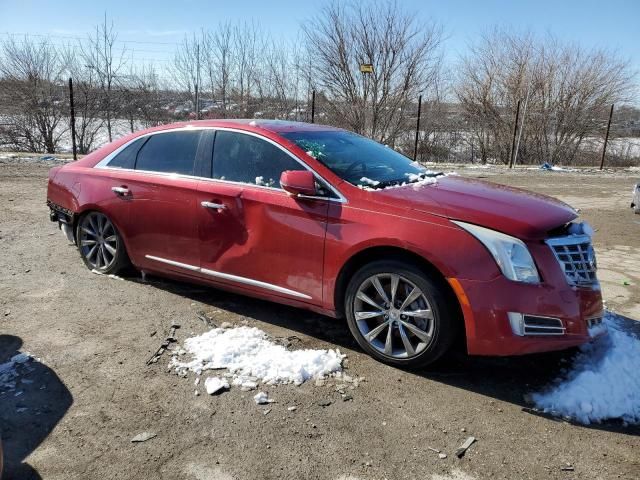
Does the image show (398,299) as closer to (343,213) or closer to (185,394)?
(343,213)

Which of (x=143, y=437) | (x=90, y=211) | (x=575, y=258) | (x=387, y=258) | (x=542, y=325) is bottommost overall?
(x=143, y=437)

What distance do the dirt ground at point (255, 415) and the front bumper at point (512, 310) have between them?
35 centimetres

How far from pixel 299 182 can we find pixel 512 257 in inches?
58.5

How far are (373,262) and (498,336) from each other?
0.91 metres

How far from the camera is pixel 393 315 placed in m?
3.44

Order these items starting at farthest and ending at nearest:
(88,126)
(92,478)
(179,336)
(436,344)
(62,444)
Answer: (88,126), (179,336), (436,344), (62,444), (92,478)

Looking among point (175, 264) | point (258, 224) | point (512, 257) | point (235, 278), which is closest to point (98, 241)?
point (175, 264)

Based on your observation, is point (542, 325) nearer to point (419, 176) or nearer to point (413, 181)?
point (413, 181)

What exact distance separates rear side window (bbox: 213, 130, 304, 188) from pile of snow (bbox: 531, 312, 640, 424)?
2.30 meters

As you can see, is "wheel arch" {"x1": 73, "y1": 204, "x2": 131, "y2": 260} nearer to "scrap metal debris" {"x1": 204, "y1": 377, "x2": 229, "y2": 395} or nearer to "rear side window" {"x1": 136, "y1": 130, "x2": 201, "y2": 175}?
"rear side window" {"x1": 136, "y1": 130, "x2": 201, "y2": 175}

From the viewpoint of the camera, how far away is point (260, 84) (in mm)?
21062

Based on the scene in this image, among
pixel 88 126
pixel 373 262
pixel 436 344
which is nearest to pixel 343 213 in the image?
pixel 373 262

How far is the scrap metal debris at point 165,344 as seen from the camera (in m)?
3.54

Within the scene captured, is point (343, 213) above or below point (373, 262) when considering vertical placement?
above
